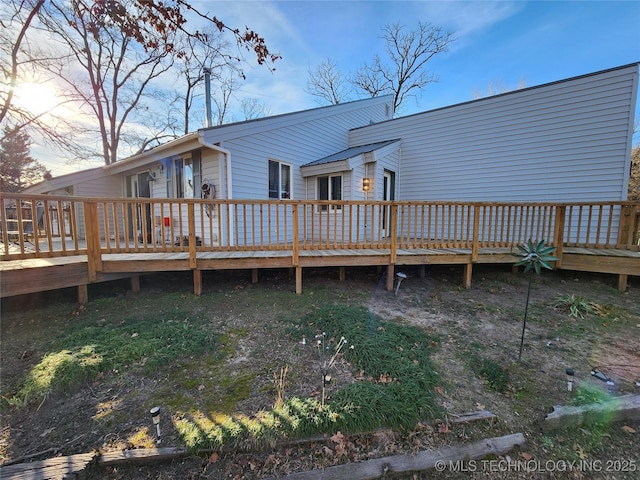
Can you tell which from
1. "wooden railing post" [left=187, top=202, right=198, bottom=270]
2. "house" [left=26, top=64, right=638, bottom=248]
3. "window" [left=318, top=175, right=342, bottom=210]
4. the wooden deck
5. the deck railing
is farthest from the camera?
"window" [left=318, top=175, right=342, bottom=210]

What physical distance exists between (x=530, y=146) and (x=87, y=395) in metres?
9.73

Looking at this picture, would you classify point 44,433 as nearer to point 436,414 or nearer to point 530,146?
point 436,414

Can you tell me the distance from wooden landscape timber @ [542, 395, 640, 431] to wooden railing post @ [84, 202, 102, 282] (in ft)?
19.5

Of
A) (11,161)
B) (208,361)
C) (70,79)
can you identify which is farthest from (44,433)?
(11,161)

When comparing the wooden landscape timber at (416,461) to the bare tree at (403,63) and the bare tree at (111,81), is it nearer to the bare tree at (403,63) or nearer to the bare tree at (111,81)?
the bare tree at (111,81)

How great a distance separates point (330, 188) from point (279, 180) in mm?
1528

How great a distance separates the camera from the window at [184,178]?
23.7ft

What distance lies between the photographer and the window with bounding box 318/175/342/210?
26.5 feet

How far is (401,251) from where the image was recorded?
5539mm

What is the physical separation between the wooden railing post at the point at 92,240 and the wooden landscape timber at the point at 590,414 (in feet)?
19.5

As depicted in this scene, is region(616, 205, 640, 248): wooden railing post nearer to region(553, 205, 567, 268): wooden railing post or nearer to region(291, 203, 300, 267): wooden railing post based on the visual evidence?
region(553, 205, 567, 268): wooden railing post

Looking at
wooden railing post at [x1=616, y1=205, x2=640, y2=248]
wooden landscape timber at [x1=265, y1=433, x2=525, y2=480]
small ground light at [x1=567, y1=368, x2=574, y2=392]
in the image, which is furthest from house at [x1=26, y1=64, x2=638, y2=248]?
small ground light at [x1=567, y1=368, x2=574, y2=392]

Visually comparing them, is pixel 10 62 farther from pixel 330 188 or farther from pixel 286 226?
pixel 286 226

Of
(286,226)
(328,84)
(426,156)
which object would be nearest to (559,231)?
(426,156)
